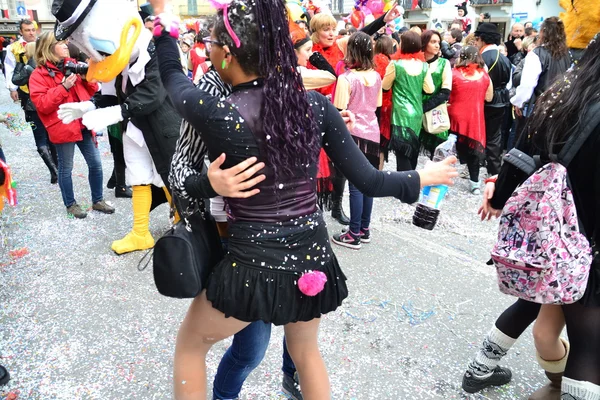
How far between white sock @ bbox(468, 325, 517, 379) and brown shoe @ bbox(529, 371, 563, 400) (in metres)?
0.21

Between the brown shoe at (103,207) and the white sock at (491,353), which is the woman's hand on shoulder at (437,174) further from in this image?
the brown shoe at (103,207)

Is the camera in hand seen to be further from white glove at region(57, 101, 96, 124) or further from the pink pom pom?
the pink pom pom

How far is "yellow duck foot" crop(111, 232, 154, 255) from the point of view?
364 cm

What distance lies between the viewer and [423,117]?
16.7ft

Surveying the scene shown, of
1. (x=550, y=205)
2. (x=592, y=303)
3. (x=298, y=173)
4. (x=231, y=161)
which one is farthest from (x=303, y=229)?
(x=592, y=303)

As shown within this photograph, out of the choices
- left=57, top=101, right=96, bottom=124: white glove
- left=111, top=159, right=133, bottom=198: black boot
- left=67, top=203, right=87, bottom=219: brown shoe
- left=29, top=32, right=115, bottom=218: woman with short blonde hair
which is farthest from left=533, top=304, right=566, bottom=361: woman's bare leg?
left=111, top=159, right=133, bottom=198: black boot

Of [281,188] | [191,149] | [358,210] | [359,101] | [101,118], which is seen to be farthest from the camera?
[359,101]

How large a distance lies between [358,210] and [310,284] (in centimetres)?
242

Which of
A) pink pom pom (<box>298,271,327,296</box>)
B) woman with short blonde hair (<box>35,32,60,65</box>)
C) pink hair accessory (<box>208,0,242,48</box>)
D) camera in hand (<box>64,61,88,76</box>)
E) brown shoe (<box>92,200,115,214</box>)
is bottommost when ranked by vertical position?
brown shoe (<box>92,200,115,214</box>)

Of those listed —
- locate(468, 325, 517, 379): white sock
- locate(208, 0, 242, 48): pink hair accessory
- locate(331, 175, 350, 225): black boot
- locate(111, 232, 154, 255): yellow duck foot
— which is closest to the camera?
locate(208, 0, 242, 48): pink hair accessory

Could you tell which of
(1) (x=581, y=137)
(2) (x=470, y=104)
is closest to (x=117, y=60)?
(1) (x=581, y=137)

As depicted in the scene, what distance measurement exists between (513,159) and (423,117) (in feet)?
11.4

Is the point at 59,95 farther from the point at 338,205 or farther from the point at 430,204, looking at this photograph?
the point at 430,204

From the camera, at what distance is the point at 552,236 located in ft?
5.15
